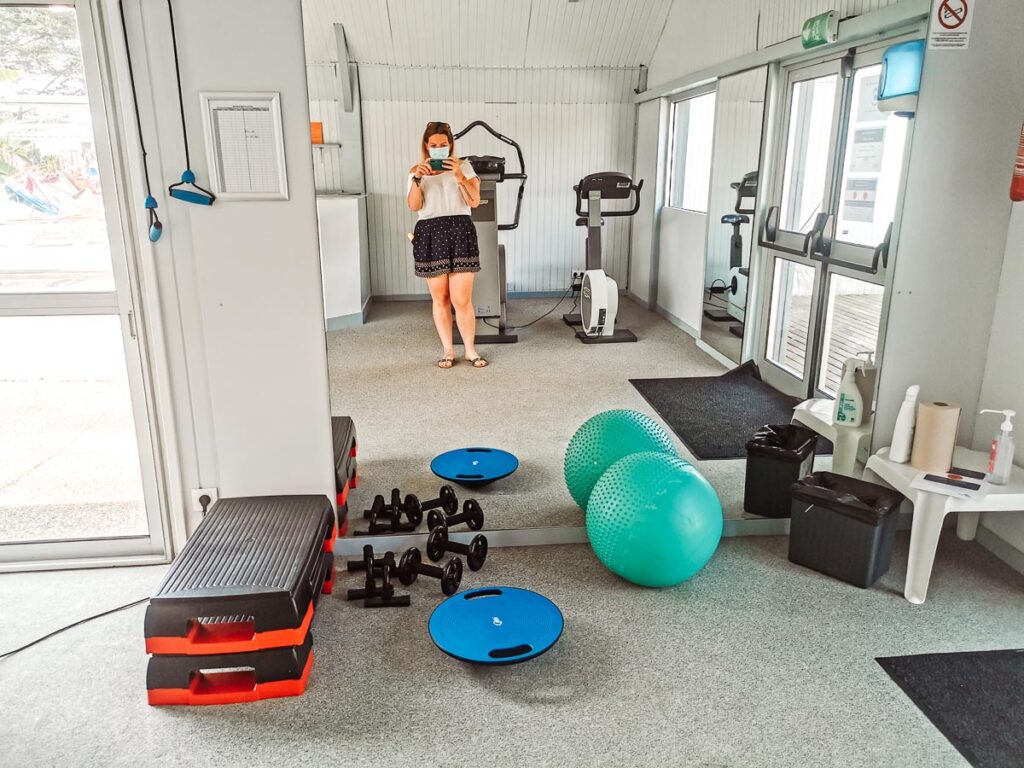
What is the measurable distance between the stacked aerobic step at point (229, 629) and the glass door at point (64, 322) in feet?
2.75

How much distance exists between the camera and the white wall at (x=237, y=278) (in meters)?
2.20

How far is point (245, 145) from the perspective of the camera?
2.27 m

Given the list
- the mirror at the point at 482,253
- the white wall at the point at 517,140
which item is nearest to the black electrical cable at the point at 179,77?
the mirror at the point at 482,253

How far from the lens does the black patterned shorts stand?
3396 mm

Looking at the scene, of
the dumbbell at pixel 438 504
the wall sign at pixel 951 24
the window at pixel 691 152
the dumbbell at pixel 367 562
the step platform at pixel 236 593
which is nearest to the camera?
the step platform at pixel 236 593

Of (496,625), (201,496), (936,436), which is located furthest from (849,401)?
(201,496)

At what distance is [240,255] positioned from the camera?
2354 mm

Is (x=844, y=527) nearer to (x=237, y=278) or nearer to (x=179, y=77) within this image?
(x=237, y=278)

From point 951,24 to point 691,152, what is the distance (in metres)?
2.29

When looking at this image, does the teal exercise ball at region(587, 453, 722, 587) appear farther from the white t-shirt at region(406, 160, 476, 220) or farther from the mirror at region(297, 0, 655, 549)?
the white t-shirt at region(406, 160, 476, 220)

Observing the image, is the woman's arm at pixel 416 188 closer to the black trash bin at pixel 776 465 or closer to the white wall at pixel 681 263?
the white wall at pixel 681 263

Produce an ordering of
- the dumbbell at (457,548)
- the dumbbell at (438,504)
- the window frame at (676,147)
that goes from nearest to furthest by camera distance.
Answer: the dumbbell at (457,548)
the dumbbell at (438,504)
the window frame at (676,147)

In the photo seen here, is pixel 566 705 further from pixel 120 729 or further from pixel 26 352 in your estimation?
pixel 26 352

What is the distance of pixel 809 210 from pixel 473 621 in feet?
7.75
